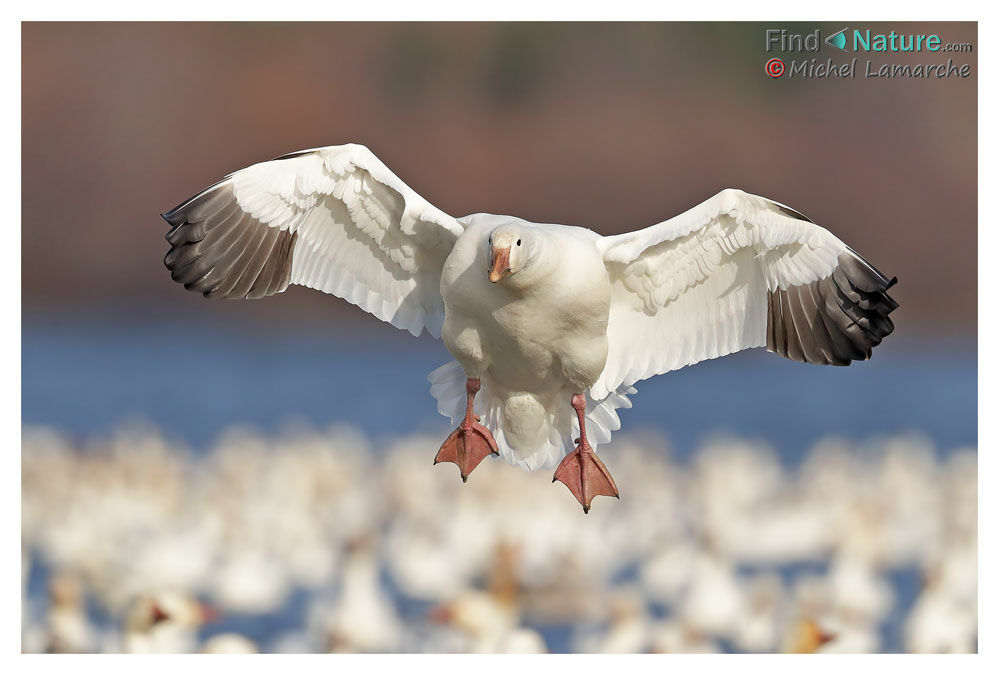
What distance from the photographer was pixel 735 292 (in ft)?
15.5

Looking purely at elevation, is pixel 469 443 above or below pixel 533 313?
below

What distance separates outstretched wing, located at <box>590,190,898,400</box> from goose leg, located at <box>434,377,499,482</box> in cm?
47

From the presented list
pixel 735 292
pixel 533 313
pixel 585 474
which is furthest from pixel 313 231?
pixel 735 292

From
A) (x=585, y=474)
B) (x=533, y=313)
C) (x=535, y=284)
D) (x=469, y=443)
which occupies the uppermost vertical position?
(x=535, y=284)

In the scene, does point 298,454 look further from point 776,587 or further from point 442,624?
point 776,587

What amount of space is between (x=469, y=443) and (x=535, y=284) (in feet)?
2.70

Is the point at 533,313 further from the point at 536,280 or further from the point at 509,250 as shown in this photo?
the point at 509,250

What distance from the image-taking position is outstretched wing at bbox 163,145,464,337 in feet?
14.7

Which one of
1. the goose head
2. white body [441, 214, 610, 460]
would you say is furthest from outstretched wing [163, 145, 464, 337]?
the goose head

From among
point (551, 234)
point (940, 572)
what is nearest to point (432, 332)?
point (551, 234)

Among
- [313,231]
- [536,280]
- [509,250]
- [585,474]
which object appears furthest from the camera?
[585,474]

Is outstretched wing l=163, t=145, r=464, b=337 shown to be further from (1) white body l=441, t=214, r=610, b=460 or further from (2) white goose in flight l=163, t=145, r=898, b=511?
(1) white body l=441, t=214, r=610, b=460

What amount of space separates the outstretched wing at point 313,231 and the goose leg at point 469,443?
1.08ft

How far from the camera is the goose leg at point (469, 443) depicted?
469 cm
